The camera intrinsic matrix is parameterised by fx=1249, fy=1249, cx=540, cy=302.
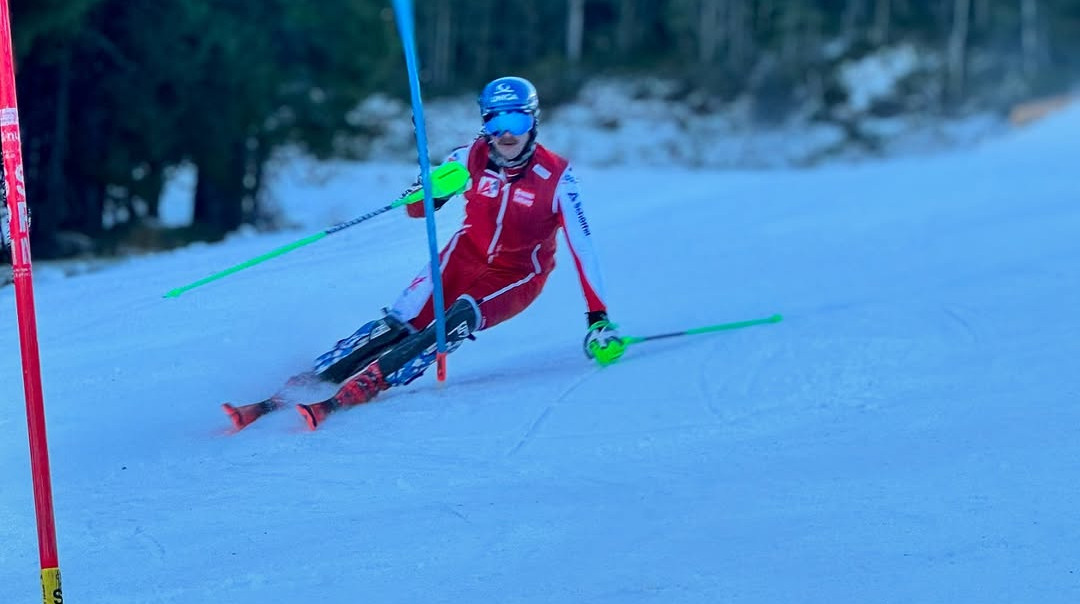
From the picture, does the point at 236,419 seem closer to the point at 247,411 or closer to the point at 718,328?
the point at 247,411

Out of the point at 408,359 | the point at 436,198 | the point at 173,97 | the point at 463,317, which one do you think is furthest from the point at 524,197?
the point at 173,97

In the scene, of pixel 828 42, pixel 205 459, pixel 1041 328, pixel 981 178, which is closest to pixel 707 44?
pixel 828 42

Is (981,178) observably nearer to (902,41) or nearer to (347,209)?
(347,209)

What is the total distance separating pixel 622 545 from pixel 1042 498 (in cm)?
144

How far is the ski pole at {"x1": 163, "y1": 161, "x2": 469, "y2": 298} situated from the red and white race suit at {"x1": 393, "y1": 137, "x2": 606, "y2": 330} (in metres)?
0.12

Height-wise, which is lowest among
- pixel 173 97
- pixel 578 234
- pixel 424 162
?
pixel 578 234

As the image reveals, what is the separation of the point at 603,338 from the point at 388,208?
117cm

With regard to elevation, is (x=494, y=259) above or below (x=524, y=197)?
below

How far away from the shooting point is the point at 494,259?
600 centimetres

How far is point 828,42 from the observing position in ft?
142

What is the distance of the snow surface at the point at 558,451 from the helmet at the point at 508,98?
2.20 ft

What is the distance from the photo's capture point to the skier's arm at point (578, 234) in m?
5.77

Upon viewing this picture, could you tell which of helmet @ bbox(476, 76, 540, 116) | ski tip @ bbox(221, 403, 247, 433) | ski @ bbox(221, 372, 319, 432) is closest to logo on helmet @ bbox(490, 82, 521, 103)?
helmet @ bbox(476, 76, 540, 116)

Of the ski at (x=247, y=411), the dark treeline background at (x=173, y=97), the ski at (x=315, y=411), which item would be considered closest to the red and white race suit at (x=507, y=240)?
the ski at (x=315, y=411)
